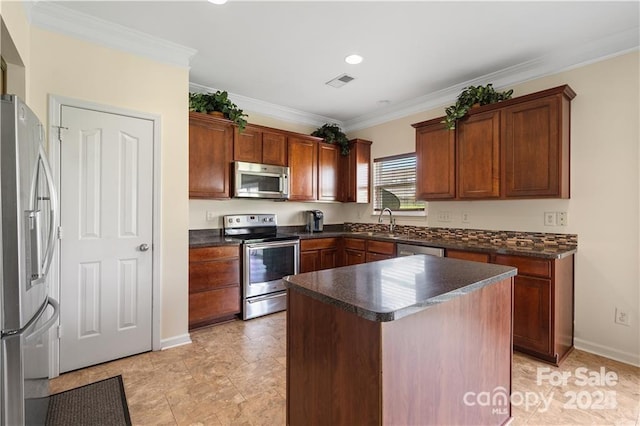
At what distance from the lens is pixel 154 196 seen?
107 inches

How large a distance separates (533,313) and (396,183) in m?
2.38

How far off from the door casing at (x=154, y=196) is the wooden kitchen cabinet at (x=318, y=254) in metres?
1.75

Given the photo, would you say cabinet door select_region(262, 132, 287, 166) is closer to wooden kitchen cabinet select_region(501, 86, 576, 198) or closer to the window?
the window

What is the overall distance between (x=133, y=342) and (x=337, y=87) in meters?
3.30

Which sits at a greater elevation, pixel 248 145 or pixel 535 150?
pixel 248 145

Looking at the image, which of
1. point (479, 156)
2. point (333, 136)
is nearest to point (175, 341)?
point (333, 136)

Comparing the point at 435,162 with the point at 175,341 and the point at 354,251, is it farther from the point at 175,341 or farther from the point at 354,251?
the point at 175,341

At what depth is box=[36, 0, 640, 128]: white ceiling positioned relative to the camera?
87.7 inches

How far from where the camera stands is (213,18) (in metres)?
2.36

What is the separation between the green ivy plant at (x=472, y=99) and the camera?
3188mm

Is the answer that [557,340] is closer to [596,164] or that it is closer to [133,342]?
[596,164]

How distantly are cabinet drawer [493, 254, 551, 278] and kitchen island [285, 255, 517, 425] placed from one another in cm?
101

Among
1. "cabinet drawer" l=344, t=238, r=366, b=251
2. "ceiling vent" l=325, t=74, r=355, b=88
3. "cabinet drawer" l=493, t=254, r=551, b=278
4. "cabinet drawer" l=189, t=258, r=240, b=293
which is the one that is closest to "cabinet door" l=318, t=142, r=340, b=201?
"cabinet drawer" l=344, t=238, r=366, b=251

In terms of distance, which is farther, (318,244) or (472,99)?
(318,244)
